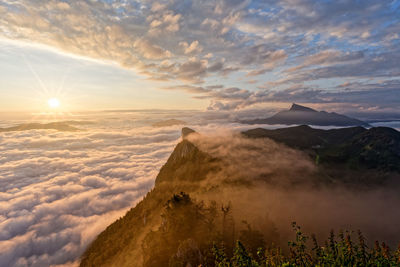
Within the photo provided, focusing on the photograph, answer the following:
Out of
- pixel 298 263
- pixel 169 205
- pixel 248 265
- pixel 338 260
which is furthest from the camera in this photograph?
pixel 169 205

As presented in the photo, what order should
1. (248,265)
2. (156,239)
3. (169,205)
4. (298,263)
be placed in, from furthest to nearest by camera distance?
(169,205) → (156,239) → (298,263) → (248,265)

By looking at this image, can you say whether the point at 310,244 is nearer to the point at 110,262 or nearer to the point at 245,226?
the point at 245,226

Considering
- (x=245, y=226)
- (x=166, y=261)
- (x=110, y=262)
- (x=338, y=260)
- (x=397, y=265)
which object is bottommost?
(x=110, y=262)

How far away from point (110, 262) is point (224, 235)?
120216 millimetres

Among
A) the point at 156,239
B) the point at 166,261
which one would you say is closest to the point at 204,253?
the point at 166,261

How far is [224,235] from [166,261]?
53.9 metres

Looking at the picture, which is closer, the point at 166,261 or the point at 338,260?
the point at 338,260

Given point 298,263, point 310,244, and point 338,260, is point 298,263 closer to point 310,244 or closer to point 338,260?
point 338,260

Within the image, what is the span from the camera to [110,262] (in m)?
191

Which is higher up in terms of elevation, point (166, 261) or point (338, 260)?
point (338, 260)

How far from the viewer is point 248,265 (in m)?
38.3

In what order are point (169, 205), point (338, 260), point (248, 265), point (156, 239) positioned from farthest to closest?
1. point (169, 205)
2. point (156, 239)
3. point (338, 260)
4. point (248, 265)

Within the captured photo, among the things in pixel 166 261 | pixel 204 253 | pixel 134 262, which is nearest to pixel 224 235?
pixel 204 253

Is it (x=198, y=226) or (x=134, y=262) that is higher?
(x=198, y=226)
